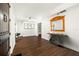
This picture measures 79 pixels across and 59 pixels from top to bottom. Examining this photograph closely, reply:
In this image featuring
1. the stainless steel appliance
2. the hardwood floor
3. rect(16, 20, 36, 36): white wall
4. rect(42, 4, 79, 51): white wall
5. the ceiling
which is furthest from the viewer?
rect(16, 20, 36, 36): white wall

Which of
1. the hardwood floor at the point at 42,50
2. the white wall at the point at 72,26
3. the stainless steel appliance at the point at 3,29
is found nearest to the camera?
the stainless steel appliance at the point at 3,29

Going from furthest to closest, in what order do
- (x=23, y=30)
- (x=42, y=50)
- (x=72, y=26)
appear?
(x=23, y=30), (x=72, y=26), (x=42, y=50)

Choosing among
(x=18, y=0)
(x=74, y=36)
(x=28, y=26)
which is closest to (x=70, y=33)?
(x=74, y=36)

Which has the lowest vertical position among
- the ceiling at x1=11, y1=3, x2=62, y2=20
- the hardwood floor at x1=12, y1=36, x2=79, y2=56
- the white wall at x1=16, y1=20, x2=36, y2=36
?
the hardwood floor at x1=12, y1=36, x2=79, y2=56

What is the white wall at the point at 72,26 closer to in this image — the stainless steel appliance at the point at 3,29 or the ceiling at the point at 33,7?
the ceiling at the point at 33,7

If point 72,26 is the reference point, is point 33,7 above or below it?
above

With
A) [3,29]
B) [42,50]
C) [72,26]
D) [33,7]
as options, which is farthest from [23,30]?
[3,29]

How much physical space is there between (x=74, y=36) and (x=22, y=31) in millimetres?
7476

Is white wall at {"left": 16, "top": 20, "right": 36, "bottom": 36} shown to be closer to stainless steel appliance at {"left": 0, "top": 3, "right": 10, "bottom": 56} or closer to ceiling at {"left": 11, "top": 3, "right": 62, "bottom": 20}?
ceiling at {"left": 11, "top": 3, "right": 62, "bottom": 20}

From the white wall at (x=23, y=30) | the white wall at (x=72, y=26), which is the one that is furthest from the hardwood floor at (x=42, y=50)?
the white wall at (x=23, y=30)

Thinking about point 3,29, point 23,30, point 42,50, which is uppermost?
point 3,29

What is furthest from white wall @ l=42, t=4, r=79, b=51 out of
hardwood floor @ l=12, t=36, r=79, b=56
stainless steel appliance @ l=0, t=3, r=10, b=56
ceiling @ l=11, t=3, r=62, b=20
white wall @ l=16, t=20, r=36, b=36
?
white wall @ l=16, t=20, r=36, b=36

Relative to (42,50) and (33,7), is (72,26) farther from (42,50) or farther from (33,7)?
(33,7)

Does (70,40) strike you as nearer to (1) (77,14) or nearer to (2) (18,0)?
(1) (77,14)
